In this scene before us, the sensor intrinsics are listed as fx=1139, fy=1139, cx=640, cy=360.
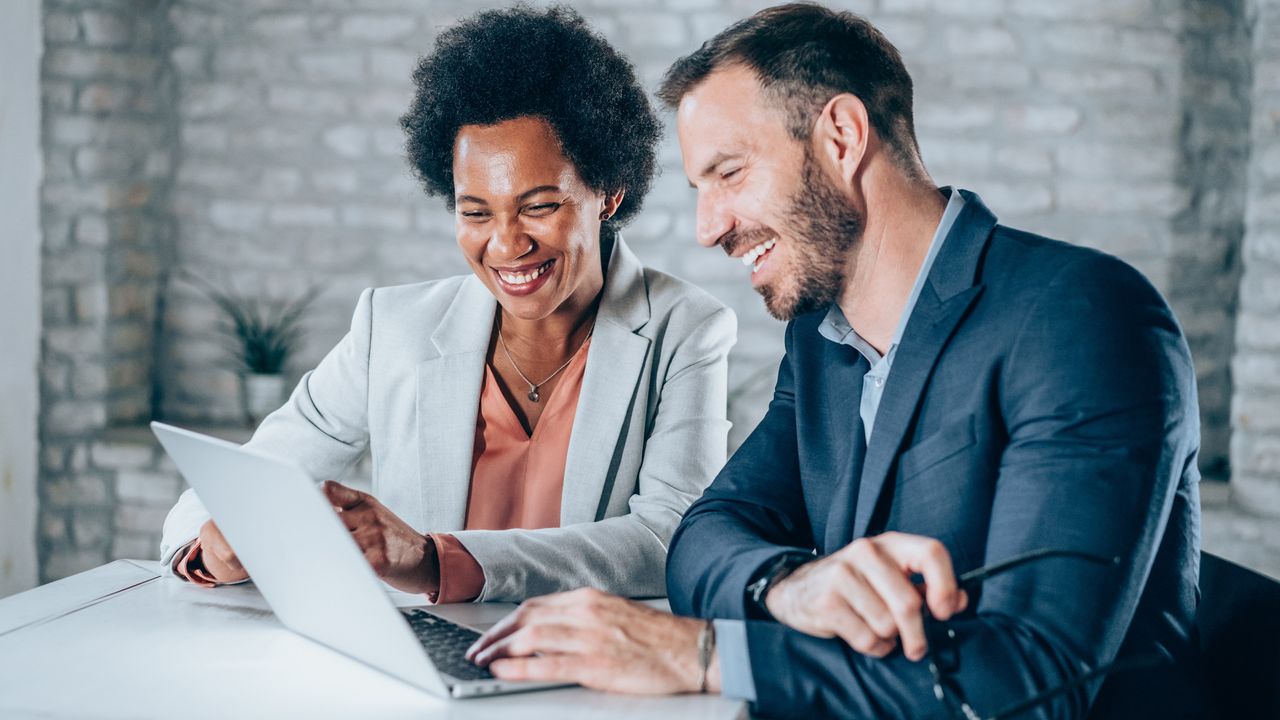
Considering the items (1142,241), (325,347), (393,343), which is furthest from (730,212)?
(325,347)

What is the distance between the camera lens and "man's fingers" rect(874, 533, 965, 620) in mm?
1075

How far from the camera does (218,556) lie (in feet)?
5.01

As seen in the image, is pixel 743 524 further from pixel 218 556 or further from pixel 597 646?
pixel 218 556

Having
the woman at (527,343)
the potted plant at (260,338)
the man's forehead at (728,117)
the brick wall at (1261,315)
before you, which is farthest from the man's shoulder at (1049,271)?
the potted plant at (260,338)

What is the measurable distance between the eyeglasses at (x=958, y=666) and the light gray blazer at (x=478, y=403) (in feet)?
2.53

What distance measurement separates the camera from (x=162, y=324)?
14.2 feet

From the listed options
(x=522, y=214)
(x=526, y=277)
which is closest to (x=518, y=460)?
(x=526, y=277)

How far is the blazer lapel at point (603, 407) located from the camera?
198 cm

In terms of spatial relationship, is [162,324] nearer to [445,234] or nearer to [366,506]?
[445,234]

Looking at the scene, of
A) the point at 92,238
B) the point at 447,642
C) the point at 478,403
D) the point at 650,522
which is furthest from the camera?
the point at 92,238

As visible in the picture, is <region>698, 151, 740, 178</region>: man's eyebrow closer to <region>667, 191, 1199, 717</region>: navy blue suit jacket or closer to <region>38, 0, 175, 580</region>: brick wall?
<region>667, 191, 1199, 717</region>: navy blue suit jacket

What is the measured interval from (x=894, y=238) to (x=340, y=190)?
3.03 meters

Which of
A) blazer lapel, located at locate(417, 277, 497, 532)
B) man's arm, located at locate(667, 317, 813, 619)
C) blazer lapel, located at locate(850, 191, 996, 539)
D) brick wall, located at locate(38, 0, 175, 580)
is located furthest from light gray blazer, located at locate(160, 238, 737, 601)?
brick wall, located at locate(38, 0, 175, 580)

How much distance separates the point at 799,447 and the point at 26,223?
3244 mm
